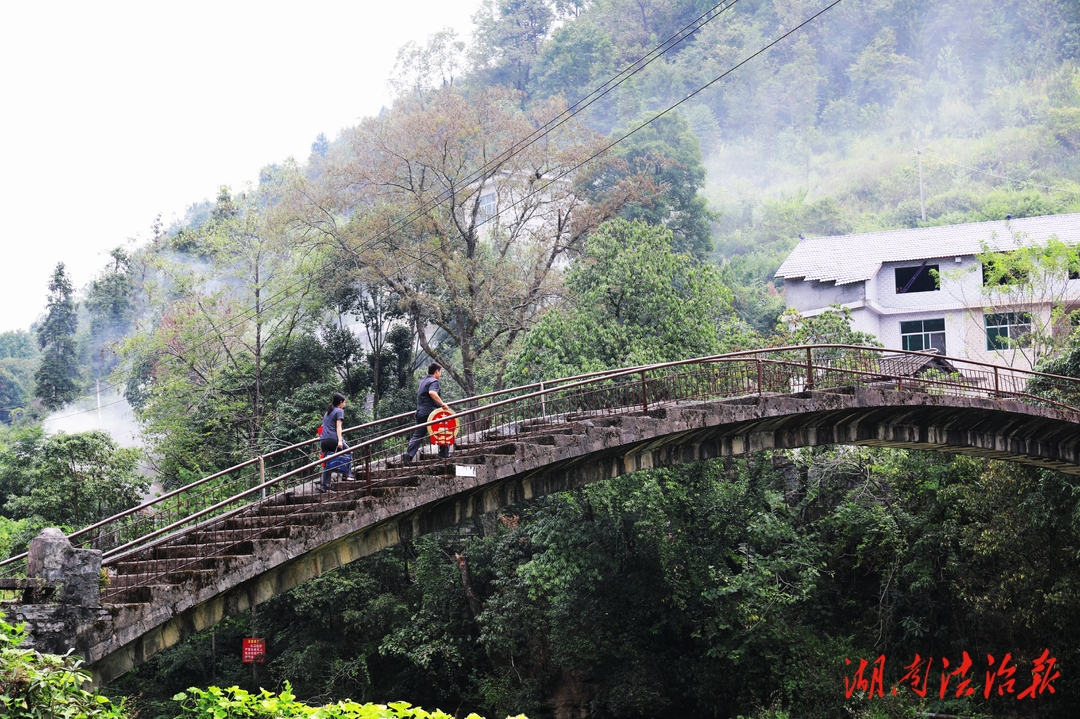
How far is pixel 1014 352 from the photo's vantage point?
29375 millimetres

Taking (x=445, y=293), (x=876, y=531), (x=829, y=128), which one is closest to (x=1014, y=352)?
(x=876, y=531)

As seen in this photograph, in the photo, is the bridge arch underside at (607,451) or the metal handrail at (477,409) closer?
the metal handrail at (477,409)

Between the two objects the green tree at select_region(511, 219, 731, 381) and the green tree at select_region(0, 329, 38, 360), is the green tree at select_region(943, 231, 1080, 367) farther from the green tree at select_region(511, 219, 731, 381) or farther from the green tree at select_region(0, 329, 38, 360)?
the green tree at select_region(0, 329, 38, 360)

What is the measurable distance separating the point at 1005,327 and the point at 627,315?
584 inches

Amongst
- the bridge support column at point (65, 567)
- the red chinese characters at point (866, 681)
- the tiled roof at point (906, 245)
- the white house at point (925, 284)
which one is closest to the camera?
the bridge support column at point (65, 567)

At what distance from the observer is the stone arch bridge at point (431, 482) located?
34.0ft

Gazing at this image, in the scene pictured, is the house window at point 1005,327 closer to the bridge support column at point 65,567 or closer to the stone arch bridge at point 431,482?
the stone arch bridge at point 431,482

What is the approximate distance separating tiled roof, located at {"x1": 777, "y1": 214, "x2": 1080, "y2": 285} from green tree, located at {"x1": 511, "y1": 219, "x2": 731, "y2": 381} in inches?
444

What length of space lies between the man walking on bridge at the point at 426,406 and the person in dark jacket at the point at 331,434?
93cm

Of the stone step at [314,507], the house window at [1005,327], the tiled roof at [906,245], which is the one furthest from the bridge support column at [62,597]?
the tiled roof at [906,245]

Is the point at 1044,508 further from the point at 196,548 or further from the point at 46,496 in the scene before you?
the point at 46,496

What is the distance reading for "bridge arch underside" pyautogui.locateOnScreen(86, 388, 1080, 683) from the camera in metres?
11.4

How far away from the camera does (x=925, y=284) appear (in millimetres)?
33875

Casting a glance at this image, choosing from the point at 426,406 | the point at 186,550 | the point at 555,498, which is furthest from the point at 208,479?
the point at 555,498
